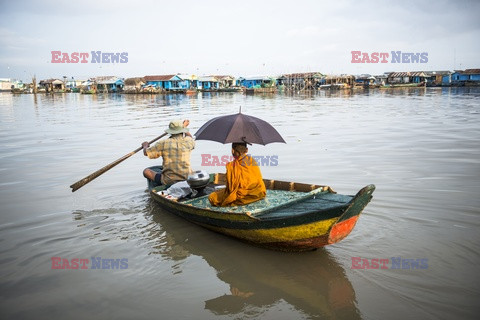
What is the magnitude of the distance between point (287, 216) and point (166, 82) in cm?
6246

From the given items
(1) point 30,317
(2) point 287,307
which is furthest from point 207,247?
(1) point 30,317

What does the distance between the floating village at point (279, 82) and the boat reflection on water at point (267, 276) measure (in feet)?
179

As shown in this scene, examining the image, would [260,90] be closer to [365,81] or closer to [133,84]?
[133,84]

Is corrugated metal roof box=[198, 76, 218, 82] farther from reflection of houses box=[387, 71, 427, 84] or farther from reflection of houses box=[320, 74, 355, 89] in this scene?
reflection of houses box=[387, 71, 427, 84]

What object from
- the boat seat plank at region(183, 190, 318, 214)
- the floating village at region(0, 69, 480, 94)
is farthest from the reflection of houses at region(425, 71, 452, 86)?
the boat seat plank at region(183, 190, 318, 214)

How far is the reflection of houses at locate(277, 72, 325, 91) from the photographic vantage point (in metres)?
65.9

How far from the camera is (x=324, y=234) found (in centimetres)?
392

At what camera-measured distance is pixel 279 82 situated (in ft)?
243

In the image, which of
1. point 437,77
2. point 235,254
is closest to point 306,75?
point 437,77

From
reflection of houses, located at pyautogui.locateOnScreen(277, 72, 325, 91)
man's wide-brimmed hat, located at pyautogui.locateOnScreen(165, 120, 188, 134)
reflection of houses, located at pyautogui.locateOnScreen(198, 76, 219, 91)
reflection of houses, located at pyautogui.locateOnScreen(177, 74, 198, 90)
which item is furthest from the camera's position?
reflection of houses, located at pyautogui.locateOnScreen(198, 76, 219, 91)

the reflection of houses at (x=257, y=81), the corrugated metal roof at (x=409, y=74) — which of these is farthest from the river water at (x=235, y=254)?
the corrugated metal roof at (x=409, y=74)

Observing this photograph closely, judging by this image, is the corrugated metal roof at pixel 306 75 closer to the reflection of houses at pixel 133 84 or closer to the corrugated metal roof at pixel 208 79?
the corrugated metal roof at pixel 208 79

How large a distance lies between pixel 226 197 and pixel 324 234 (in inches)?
62.2

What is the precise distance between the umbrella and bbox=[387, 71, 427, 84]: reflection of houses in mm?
70354
